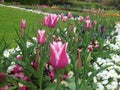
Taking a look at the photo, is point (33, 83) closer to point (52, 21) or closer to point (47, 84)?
point (47, 84)

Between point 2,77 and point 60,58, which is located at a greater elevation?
point 60,58

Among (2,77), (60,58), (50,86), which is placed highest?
(60,58)

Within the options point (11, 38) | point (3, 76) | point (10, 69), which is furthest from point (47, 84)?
point (11, 38)

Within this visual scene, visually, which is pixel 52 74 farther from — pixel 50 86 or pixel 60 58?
pixel 60 58

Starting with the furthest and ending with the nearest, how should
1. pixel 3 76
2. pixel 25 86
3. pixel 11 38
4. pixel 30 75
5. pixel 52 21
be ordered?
1. pixel 11 38
2. pixel 52 21
3. pixel 30 75
4. pixel 25 86
5. pixel 3 76

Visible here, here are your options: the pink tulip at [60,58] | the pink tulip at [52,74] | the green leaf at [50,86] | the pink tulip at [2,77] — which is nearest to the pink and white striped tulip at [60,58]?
the pink tulip at [60,58]

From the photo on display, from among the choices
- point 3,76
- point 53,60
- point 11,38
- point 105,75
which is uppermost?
point 53,60

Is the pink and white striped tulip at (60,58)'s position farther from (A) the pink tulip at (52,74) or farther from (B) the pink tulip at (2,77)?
(A) the pink tulip at (52,74)

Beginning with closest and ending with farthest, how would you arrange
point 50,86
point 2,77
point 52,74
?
point 2,77, point 50,86, point 52,74

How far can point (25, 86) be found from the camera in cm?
272

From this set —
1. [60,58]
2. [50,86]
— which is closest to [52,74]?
[50,86]

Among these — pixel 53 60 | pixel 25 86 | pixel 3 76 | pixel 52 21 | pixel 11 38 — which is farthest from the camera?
pixel 11 38

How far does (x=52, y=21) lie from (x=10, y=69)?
59 centimetres

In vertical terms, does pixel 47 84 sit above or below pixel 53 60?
below
